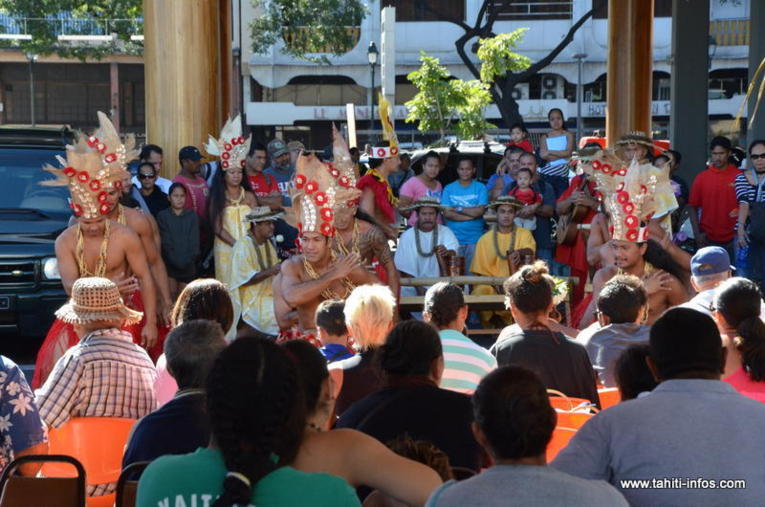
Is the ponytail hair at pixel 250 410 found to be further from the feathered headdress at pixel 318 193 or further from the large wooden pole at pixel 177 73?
the large wooden pole at pixel 177 73

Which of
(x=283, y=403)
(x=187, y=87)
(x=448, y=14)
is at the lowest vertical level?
(x=283, y=403)

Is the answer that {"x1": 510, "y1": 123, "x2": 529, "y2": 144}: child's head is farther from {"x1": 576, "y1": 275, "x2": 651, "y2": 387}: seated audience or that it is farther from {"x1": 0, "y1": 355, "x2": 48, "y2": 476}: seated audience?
{"x1": 0, "y1": 355, "x2": 48, "y2": 476}: seated audience

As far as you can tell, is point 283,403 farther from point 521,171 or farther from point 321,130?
point 321,130

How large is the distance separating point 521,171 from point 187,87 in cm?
352

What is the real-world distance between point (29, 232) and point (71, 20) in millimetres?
26786

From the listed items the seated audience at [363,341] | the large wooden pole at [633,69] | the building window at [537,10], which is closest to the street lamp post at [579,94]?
the building window at [537,10]

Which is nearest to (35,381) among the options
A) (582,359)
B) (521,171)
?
(582,359)

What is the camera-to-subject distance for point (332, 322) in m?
6.07

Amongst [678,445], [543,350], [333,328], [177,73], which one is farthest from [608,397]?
[177,73]

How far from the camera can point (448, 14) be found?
45.9 metres

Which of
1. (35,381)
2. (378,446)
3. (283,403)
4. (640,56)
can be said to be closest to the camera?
(283,403)

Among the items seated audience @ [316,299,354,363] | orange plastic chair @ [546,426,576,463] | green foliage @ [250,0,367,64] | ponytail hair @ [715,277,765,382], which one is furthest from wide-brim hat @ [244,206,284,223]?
green foliage @ [250,0,367,64]

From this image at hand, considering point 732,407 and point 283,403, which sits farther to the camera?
point 732,407

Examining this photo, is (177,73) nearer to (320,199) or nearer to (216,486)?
(320,199)
